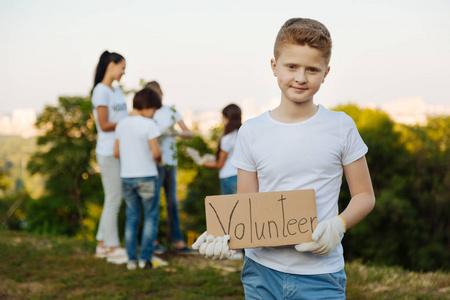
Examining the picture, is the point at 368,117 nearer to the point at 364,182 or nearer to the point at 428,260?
the point at 428,260

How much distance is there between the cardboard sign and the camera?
5.85ft

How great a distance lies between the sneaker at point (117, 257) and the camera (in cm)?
532

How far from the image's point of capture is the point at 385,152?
26.2m

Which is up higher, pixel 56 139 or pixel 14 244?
pixel 56 139

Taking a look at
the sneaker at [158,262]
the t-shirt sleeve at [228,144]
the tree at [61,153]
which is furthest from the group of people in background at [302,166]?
the tree at [61,153]

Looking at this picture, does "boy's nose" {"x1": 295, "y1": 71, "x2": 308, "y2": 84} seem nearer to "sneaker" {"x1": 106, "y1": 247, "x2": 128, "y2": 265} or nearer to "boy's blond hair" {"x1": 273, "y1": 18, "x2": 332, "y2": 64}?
"boy's blond hair" {"x1": 273, "y1": 18, "x2": 332, "y2": 64}

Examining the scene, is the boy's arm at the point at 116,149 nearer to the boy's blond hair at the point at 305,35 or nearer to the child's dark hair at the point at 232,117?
the child's dark hair at the point at 232,117

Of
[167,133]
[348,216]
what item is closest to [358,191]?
[348,216]

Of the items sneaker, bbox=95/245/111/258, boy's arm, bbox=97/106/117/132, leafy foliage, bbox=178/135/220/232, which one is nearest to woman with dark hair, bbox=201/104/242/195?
boy's arm, bbox=97/106/117/132

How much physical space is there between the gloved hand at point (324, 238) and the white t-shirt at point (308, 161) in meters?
0.10

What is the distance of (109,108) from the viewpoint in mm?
5086

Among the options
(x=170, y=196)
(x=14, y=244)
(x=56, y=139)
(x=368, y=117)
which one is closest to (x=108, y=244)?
(x=170, y=196)

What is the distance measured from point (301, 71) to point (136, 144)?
3.21 meters

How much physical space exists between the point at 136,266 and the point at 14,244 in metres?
2.07
